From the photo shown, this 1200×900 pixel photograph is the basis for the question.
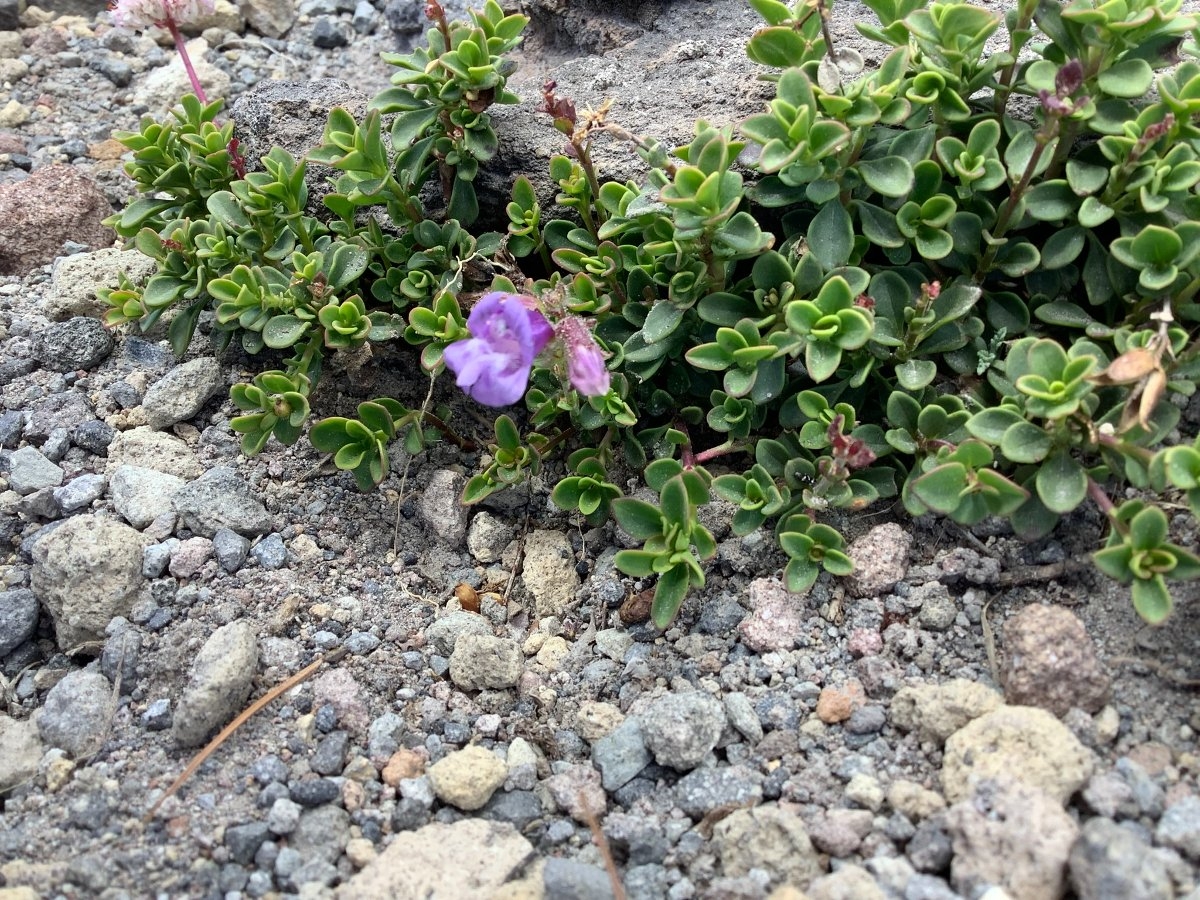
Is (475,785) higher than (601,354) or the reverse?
the reverse

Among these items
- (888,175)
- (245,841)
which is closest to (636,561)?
(245,841)

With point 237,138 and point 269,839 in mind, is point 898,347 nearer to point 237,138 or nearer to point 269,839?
point 269,839

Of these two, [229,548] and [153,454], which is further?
[153,454]

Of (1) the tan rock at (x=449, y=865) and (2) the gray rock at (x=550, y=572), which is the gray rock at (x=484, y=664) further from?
(1) the tan rock at (x=449, y=865)

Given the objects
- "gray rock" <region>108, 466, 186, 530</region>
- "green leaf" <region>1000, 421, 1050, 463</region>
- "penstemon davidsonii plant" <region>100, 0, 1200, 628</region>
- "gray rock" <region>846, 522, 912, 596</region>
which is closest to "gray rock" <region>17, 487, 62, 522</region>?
"gray rock" <region>108, 466, 186, 530</region>

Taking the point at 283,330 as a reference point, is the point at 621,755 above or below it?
below

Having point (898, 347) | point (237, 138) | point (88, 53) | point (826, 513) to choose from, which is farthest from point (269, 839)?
point (88, 53)

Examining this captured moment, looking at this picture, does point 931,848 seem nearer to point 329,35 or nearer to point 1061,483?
point 1061,483
